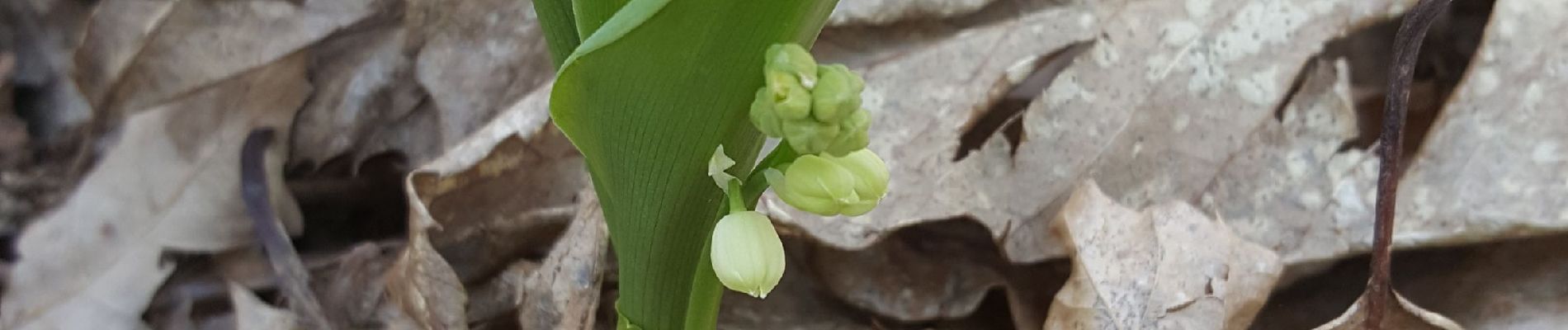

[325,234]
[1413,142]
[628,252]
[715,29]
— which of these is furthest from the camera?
[325,234]

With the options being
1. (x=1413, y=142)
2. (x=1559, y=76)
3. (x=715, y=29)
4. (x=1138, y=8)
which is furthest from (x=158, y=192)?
(x=1559, y=76)

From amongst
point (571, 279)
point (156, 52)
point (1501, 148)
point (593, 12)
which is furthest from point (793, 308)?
point (156, 52)

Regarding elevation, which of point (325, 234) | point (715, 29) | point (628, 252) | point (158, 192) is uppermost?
point (715, 29)

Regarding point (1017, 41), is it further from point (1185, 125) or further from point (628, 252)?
point (628, 252)

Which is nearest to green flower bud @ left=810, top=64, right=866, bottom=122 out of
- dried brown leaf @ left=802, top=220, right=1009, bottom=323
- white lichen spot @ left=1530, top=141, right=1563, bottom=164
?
dried brown leaf @ left=802, top=220, right=1009, bottom=323

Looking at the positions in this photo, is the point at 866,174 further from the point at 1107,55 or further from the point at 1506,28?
the point at 1506,28

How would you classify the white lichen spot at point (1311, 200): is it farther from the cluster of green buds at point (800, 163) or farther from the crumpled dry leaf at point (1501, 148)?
the cluster of green buds at point (800, 163)
